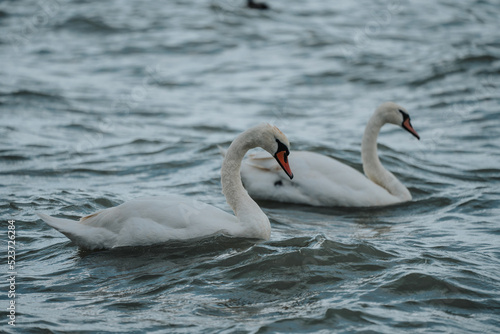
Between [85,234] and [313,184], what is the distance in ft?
9.89

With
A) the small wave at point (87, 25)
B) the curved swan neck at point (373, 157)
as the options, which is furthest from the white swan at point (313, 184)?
the small wave at point (87, 25)

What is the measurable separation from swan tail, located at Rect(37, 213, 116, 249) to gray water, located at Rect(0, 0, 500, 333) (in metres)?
0.13

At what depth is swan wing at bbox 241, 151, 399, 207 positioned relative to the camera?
830 centimetres

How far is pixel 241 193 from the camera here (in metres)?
6.63

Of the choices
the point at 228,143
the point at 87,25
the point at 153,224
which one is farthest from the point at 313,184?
the point at 87,25

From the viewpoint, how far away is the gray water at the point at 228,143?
17.0 feet

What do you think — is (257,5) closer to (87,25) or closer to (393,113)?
(87,25)

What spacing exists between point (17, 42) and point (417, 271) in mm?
15850

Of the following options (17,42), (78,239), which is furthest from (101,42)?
(78,239)

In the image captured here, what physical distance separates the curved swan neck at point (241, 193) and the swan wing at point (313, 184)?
173cm

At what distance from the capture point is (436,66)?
16250mm

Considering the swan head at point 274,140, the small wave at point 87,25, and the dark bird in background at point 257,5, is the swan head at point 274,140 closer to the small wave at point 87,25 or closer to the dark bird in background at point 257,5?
the small wave at point 87,25

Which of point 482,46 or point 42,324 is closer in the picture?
point 42,324

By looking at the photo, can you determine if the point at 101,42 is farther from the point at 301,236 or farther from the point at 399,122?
the point at 301,236
